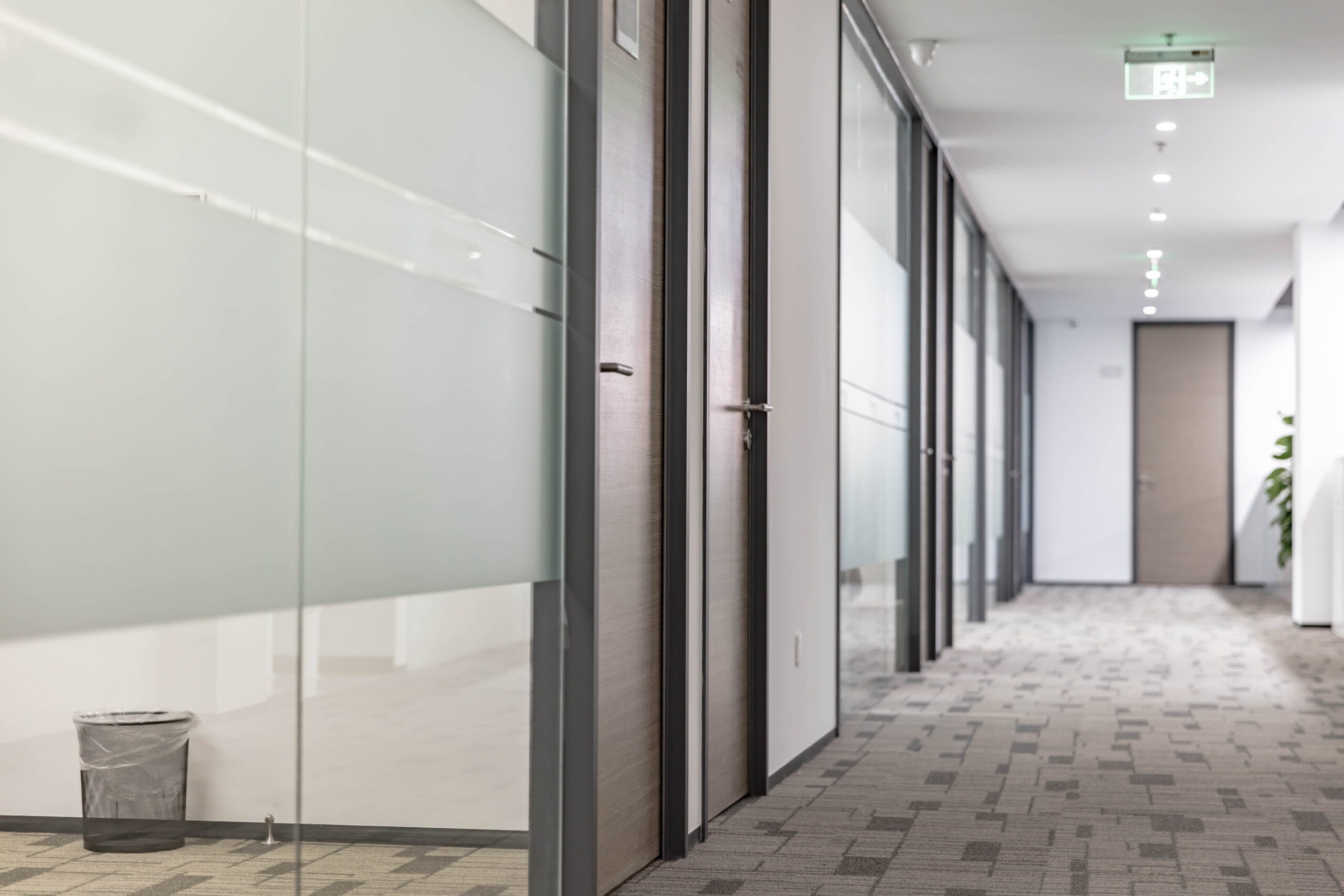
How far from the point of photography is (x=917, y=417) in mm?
7020

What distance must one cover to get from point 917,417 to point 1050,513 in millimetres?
9139

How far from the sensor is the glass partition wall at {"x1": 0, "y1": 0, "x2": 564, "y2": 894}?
1.36 meters

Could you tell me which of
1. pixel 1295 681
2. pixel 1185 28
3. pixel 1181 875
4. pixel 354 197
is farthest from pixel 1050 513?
pixel 354 197

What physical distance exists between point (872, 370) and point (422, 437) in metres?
4.06

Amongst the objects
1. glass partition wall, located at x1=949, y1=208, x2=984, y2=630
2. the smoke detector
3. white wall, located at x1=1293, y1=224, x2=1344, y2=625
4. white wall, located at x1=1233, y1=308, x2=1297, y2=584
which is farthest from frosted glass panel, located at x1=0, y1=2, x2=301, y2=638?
white wall, located at x1=1233, y1=308, x2=1297, y2=584

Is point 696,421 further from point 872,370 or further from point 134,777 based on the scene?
point 872,370

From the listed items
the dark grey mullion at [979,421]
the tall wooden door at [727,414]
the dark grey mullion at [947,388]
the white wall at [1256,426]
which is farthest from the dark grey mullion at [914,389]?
the white wall at [1256,426]

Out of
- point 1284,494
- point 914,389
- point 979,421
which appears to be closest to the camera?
point 914,389

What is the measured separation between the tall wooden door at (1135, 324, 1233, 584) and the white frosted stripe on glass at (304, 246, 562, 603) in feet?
45.3

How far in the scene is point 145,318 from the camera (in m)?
1.49

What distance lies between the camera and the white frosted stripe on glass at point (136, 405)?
1.34 meters

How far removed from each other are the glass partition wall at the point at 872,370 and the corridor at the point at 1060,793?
1.18ft

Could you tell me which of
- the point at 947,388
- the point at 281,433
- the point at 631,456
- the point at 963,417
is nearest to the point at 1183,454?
the point at 963,417

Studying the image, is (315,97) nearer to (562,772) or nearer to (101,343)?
(101,343)
